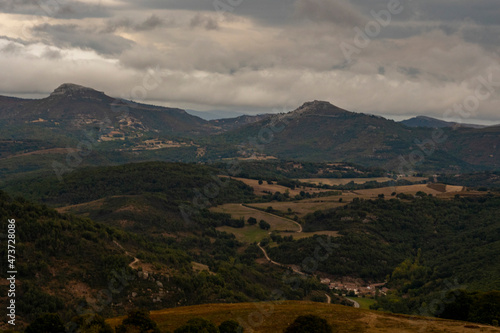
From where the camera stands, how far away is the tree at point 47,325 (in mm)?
63781

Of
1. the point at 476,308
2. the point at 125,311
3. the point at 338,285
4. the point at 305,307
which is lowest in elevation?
the point at 338,285

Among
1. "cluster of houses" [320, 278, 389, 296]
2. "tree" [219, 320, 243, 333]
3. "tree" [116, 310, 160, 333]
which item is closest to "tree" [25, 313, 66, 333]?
"tree" [116, 310, 160, 333]

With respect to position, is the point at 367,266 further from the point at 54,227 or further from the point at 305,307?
the point at 54,227

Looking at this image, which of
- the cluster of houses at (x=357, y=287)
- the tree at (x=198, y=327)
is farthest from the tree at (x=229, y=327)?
the cluster of houses at (x=357, y=287)

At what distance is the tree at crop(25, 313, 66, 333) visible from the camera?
2511 inches

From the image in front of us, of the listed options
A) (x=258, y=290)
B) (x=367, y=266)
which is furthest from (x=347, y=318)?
(x=367, y=266)

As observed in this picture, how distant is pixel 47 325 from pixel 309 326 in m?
36.6

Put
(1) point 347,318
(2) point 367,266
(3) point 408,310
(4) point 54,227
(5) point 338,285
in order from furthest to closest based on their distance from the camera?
(2) point 367,266 < (5) point 338,285 < (3) point 408,310 < (4) point 54,227 < (1) point 347,318

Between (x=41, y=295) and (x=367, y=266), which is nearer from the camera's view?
(x=41, y=295)

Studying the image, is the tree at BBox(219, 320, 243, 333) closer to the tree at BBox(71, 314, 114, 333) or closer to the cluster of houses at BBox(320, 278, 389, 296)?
the tree at BBox(71, 314, 114, 333)

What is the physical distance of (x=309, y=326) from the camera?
66.4 metres

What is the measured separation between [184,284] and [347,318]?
48.9 m

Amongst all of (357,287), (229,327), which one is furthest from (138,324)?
(357,287)

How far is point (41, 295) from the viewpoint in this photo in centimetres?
8550
